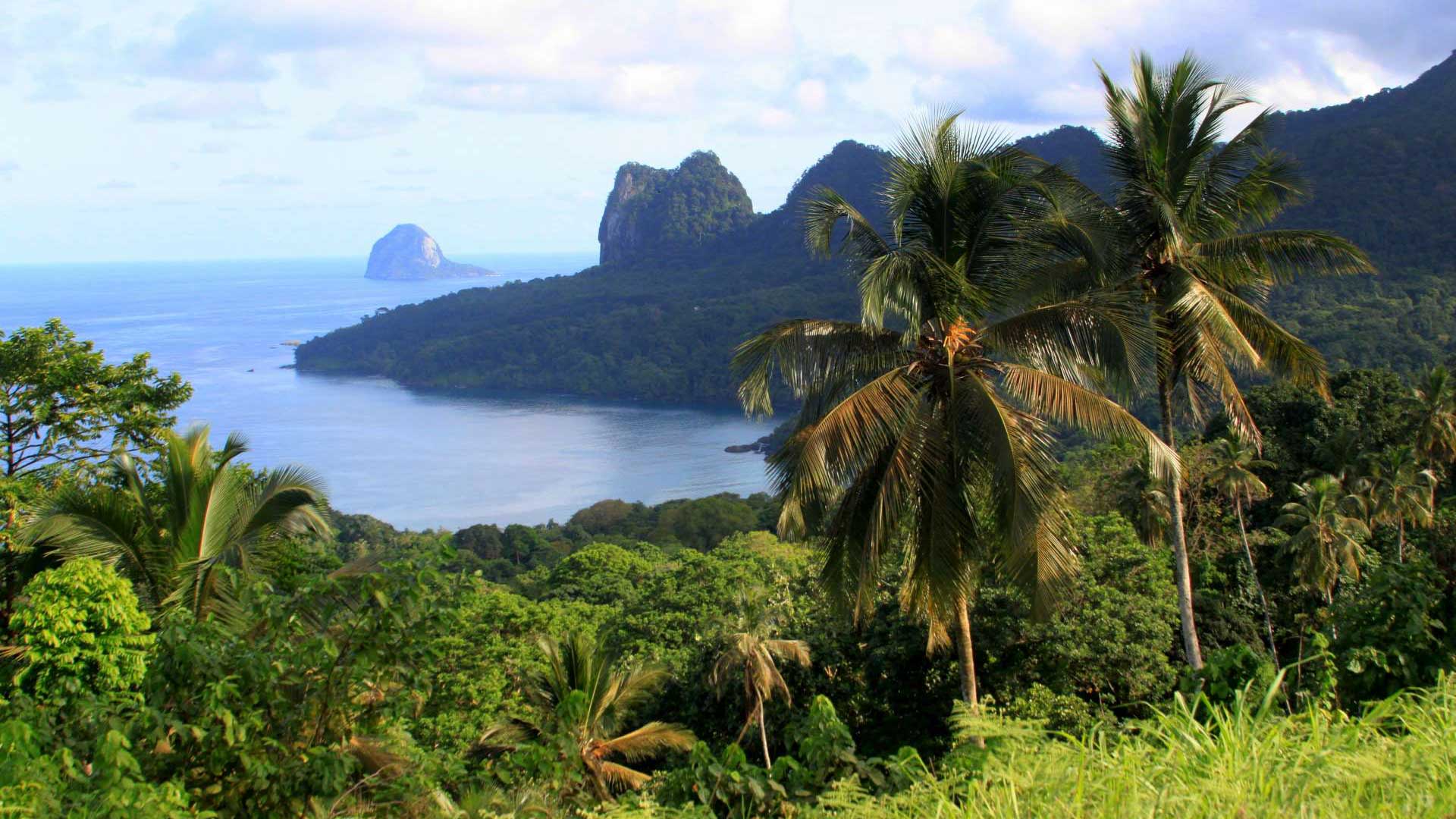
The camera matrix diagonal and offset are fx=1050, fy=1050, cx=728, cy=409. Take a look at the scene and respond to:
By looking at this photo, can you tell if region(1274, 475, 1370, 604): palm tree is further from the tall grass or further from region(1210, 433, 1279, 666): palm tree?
the tall grass

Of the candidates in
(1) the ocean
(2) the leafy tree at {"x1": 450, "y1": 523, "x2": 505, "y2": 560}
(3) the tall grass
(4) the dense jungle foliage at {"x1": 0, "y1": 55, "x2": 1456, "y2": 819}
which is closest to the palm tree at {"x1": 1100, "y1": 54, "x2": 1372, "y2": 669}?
(4) the dense jungle foliage at {"x1": 0, "y1": 55, "x2": 1456, "y2": 819}

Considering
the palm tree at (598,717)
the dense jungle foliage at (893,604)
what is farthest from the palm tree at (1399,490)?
the palm tree at (598,717)

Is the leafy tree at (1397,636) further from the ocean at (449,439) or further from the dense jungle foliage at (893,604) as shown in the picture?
the ocean at (449,439)

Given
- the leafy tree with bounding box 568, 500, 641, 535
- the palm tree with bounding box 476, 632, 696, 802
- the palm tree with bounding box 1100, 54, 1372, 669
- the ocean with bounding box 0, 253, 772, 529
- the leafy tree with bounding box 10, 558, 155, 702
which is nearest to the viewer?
the leafy tree with bounding box 10, 558, 155, 702

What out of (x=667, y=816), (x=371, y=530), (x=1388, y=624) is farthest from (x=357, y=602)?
(x=371, y=530)

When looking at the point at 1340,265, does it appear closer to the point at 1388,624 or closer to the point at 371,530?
the point at 1388,624

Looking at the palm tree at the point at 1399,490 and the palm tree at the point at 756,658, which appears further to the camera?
the palm tree at the point at 1399,490
